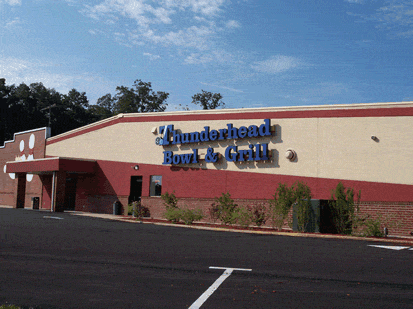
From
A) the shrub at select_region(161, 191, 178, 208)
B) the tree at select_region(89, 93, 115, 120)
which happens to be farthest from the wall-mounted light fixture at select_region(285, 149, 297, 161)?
the tree at select_region(89, 93, 115, 120)

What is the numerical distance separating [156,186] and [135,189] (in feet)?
7.59

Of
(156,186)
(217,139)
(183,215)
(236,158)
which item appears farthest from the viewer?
(156,186)

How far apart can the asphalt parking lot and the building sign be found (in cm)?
1129

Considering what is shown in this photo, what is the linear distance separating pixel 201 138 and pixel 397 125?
12.4 m

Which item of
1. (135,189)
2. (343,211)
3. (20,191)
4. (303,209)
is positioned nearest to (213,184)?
(135,189)

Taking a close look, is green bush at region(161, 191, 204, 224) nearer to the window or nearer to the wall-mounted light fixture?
the window

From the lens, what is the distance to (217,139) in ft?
89.9

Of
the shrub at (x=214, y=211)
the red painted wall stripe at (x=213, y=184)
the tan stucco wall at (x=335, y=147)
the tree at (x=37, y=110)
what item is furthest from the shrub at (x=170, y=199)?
the tree at (x=37, y=110)

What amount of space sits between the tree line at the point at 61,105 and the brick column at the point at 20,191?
31.0 metres

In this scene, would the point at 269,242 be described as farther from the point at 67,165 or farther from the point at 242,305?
the point at 67,165

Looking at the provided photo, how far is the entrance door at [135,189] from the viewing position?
31.2m

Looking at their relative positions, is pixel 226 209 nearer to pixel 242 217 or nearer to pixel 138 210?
pixel 242 217

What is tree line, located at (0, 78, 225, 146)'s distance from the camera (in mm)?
70625

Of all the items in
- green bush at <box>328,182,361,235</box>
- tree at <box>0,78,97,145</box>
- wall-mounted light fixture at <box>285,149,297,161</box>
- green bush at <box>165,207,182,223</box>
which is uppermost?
tree at <box>0,78,97,145</box>
